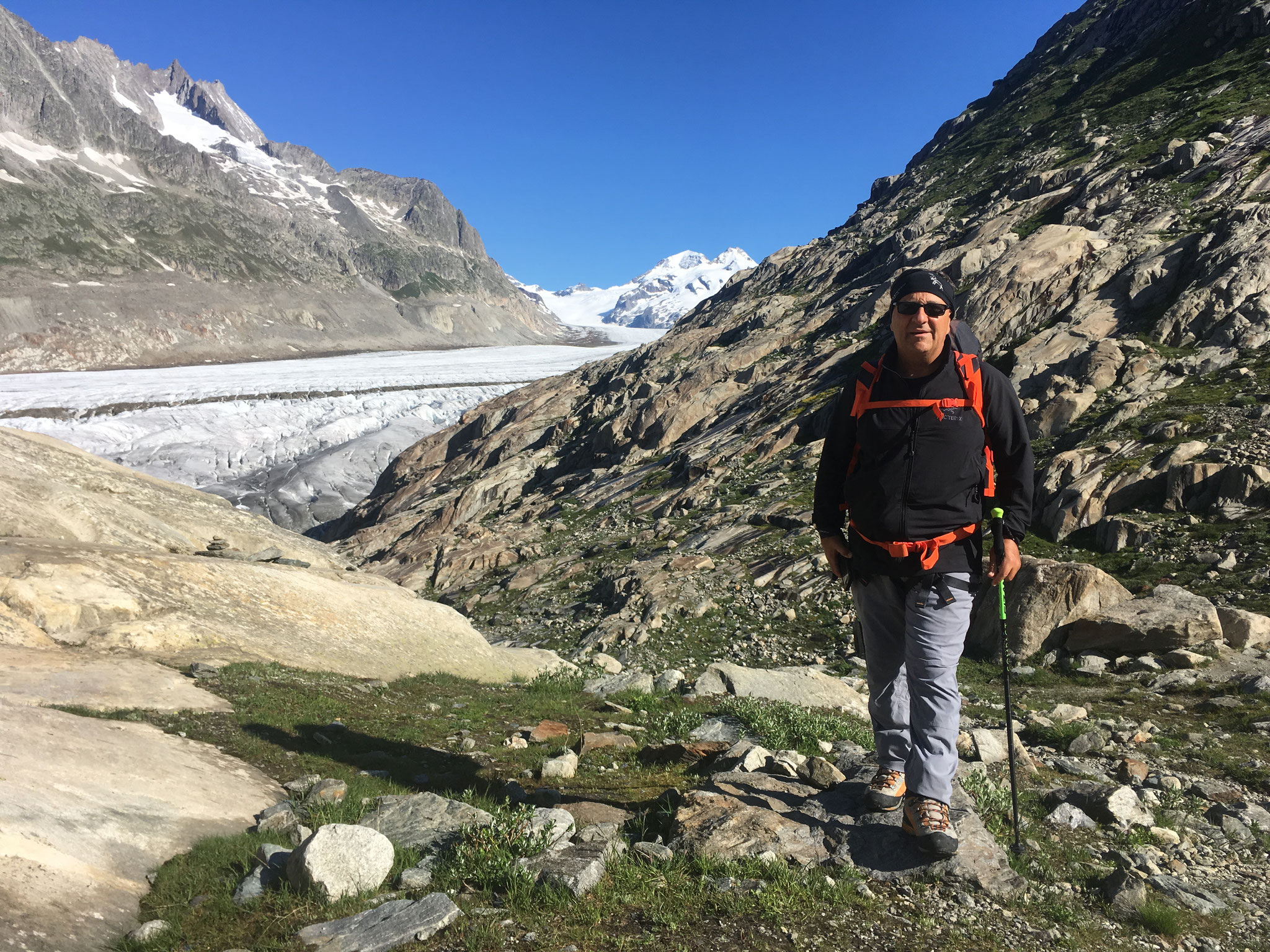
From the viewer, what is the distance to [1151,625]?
15906mm

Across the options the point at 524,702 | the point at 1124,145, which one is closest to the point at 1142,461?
the point at 524,702

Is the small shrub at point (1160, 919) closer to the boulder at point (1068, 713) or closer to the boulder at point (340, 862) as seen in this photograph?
the boulder at point (340, 862)

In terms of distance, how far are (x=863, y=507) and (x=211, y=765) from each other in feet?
23.8

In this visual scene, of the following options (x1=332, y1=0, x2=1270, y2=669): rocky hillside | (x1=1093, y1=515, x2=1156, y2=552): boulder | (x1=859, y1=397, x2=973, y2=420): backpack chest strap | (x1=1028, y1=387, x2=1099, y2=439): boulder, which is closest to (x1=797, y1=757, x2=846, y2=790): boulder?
(x1=859, y1=397, x2=973, y2=420): backpack chest strap

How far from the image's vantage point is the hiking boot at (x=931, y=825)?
559 centimetres

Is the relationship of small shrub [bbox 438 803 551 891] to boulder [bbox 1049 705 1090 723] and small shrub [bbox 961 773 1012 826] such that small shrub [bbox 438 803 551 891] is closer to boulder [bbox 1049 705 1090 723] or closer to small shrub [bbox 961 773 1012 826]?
small shrub [bbox 961 773 1012 826]

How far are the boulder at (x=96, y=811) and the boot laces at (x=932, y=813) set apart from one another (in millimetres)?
5776

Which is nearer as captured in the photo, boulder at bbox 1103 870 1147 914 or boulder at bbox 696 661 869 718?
boulder at bbox 1103 870 1147 914

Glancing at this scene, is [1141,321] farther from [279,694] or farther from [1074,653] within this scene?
[279,694]

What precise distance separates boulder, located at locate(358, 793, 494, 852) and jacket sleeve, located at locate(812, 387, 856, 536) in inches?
150

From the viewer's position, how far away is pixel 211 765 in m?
7.97

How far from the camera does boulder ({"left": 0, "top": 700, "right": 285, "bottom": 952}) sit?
504cm

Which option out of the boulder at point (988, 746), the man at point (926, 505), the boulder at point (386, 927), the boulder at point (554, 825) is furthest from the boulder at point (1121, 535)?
the boulder at point (386, 927)

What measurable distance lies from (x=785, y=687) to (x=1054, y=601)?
775 centimetres
